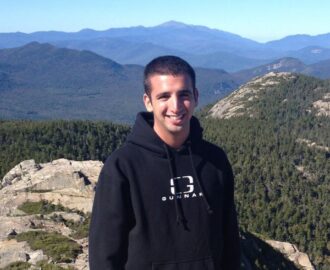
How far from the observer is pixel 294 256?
52469 millimetres

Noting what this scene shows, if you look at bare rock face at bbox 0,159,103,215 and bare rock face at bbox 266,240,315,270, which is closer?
bare rock face at bbox 0,159,103,215

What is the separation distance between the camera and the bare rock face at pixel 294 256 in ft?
167

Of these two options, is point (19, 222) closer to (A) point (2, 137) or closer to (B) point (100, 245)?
(B) point (100, 245)

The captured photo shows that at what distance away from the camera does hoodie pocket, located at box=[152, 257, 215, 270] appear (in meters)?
9.02

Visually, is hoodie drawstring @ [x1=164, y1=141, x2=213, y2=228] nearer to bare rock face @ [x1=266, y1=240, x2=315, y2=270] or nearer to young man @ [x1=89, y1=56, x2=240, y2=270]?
young man @ [x1=89, y1=56, x2=240, y2=270]

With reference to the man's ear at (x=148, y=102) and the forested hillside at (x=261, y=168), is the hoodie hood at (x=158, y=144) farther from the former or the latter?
the forested hillside at (x=261, y=168)

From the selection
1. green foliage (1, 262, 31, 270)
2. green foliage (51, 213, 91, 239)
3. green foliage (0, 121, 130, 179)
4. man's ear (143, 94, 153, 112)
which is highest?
man's ear (143, 94, 153, 112)

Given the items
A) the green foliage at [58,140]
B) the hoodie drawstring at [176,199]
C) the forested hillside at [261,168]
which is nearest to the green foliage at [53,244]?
the hoodie drawstring at [176,199]

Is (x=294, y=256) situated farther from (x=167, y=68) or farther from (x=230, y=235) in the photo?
(x=167, y=68)

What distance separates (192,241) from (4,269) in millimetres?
20027

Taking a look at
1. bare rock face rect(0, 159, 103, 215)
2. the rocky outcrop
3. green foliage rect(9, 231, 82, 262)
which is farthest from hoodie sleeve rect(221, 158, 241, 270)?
bare rock face rect(0, 159, 103, 215)

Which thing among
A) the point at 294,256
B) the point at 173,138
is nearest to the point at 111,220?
the point at 173,138

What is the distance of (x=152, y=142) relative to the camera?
30.5ft

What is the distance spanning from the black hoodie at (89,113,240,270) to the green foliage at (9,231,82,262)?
62.3ft
